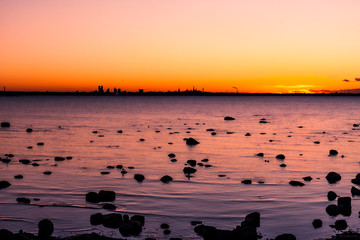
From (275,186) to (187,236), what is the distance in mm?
9904

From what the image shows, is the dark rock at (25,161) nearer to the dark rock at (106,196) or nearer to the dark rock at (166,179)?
the dark rock at (166,179)

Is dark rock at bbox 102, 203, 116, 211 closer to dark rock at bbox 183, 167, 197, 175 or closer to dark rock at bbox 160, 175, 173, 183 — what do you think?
dark rock at bbox 160, 175, 173, 183

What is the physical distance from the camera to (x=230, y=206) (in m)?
18.9

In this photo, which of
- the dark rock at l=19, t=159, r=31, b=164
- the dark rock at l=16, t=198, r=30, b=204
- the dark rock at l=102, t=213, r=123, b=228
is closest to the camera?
the dark rock at l=102, t=213, r=123, b=228

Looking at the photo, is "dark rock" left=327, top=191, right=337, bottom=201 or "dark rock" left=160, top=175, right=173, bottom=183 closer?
"dark rock" left=327, top=191, right=337, bottom=201

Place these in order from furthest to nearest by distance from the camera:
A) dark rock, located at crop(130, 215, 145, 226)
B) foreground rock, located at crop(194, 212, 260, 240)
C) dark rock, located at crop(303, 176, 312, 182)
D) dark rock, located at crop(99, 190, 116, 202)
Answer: dark rock, located at crop(303, 176, 312, 182) < dark rock, located at crop(99, 190, 116, 202) < dark rock, located at crop(130, 215, 145, 226) < foreground rock, located at crop(194, 212, 260, 240)

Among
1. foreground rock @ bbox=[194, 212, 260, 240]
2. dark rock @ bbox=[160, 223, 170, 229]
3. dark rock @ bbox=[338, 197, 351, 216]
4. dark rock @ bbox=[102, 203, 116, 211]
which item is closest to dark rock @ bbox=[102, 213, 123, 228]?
dark rock @ bbox=[160, 223, 170, 229]

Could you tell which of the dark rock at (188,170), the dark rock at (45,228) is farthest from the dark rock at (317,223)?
the dark rock at (188,170)

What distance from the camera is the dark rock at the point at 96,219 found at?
634 inches

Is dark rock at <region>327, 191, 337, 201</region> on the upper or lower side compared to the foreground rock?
lower

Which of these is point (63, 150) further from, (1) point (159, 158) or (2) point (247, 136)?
(2) point (247, 136)

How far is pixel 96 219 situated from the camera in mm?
16219

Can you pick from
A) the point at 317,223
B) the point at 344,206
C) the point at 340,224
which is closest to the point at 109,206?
the point at 317,223

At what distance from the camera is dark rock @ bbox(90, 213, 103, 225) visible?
52.9ft
